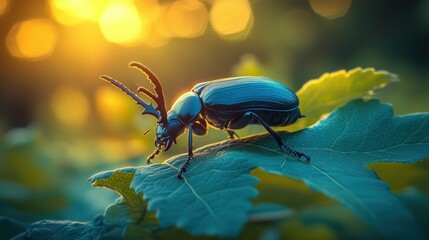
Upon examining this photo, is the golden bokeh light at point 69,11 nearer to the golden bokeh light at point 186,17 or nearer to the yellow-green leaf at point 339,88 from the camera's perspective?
the golden bokeh light at point 186,17

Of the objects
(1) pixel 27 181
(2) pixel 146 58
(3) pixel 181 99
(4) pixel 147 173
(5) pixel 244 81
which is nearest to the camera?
(4) pixel 147 173

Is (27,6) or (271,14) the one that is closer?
(271,14)

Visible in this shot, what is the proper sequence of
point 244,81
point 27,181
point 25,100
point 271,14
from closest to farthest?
point 244,81 < point 27,181 < point 271,14 < point 25,100

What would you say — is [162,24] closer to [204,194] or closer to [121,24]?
[121,24]

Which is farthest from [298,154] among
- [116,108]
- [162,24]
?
[162,24]

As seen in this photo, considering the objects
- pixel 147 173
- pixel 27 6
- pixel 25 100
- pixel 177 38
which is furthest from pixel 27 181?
pixel 27 6

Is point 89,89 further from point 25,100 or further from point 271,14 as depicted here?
point 271,14
